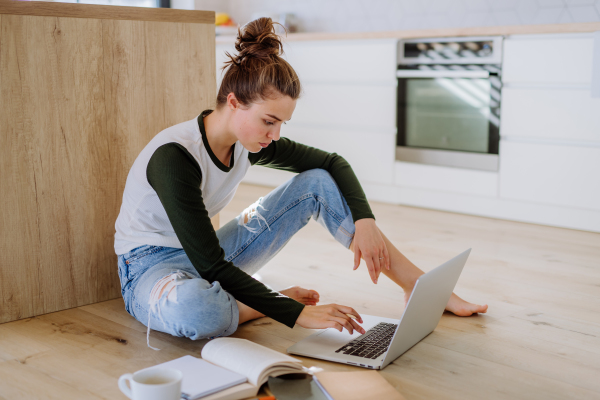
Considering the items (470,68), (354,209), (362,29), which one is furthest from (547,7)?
(354,209)

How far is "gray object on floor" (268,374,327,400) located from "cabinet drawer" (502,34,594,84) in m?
2.19

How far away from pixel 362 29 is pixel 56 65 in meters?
2.91

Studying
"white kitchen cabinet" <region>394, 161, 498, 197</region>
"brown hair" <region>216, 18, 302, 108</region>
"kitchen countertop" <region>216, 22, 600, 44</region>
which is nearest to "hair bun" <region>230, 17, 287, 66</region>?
"brown hair" <region>216, 18, 302, 108</region>

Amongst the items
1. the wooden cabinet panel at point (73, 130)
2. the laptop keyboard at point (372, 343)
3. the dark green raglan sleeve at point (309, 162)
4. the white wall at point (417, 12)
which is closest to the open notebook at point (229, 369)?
the laptop keyboard at point (372, 343)

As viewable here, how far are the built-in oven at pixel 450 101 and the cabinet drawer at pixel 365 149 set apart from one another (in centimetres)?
8

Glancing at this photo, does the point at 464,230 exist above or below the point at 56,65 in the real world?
below

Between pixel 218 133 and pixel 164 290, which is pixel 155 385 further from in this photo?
pixel 218 133

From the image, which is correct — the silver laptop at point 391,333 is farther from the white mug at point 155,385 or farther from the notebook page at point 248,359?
the white mug at point 155,385

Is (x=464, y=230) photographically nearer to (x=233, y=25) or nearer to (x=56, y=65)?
(x=56, y=65)

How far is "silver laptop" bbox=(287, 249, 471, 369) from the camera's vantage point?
154 cm

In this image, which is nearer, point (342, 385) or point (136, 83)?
point (342, 385)

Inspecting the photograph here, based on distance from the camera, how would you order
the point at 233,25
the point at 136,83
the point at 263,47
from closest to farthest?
the point at 263,47 → the point at 136,83 → the point at 233,25

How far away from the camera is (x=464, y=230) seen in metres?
3.06

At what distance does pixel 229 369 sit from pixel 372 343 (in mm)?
417
